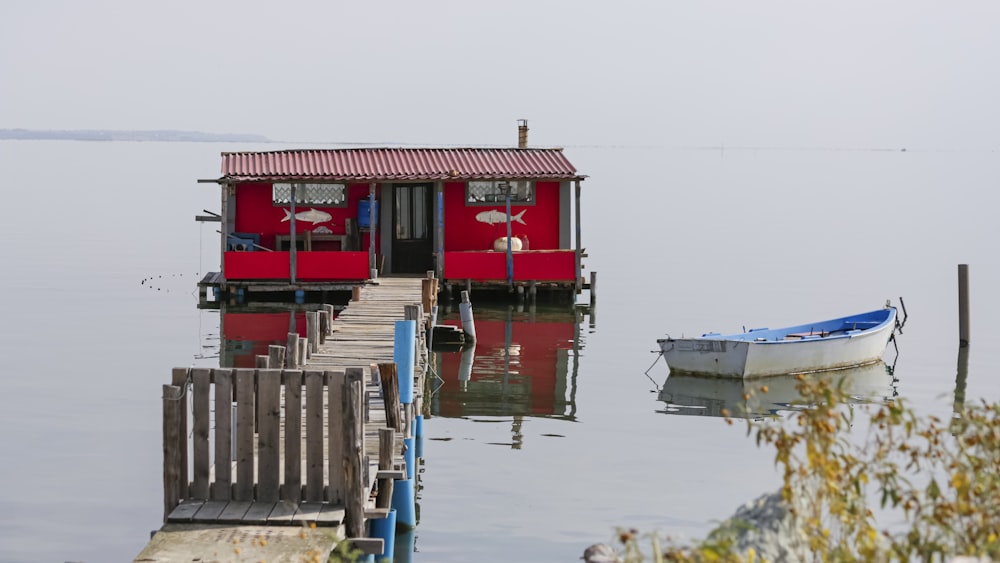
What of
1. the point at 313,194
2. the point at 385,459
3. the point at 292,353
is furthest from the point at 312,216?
the point at 385,459

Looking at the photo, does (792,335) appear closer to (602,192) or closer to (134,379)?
(134,379)

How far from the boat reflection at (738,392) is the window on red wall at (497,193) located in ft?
34.2

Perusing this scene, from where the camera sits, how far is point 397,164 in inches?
1394

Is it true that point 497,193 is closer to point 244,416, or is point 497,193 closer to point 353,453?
point 353,453

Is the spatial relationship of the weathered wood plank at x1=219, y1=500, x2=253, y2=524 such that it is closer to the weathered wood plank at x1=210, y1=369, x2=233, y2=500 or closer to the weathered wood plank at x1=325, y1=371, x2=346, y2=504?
the weathered wood plank at x1=210, y1=369, x2=233, y2=500

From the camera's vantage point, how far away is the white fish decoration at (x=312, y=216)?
3462 centimetres

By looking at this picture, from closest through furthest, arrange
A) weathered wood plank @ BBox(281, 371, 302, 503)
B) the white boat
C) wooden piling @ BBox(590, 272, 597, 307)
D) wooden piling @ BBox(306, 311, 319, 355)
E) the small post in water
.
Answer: weathered wood plank @ BBox(281, 371, 302, 503)
wooden piling @ BBox(306, 311, 319, 355)
the white boat
the small post in water
wooden piling @ BBox(590, 272, 597, 307)

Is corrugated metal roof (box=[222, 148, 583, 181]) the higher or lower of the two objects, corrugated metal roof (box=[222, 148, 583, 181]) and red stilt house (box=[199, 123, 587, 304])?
the higher

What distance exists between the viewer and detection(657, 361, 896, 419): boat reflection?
22.9 meters

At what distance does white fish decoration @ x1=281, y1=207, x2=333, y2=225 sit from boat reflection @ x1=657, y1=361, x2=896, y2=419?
40.3 feet

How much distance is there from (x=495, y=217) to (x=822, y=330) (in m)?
10.4

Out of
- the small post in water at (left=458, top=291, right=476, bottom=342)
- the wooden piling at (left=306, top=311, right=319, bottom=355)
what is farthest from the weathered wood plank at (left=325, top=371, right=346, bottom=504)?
the small post in water at (left=458, top=291, right=476, bottom=342)

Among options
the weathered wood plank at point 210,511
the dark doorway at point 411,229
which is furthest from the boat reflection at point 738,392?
the weathered wood plank at point 210,511

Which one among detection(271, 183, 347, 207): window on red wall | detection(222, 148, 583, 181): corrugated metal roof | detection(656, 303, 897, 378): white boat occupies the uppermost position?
detection(222, 148, 583, 181): corrugated metal roof
